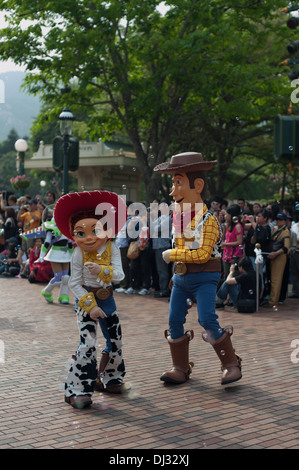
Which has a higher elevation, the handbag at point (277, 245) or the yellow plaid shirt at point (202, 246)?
the yellow plaid shirt at point (202, 246)

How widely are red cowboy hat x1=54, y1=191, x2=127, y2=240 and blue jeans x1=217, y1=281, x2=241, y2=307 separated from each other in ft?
18.5

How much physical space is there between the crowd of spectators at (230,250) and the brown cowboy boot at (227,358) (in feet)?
16.2

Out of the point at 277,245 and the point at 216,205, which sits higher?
the point at 216,205

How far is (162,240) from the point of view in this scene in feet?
43.4

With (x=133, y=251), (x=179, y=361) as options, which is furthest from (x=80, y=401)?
(x=133, y=251)

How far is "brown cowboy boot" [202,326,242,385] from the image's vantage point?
19.9 ft

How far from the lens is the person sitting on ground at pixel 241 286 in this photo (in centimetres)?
1107

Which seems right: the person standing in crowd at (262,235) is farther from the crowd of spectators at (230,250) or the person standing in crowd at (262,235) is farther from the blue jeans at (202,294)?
the blue jeans at (202,294)

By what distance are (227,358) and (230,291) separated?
5.27 m

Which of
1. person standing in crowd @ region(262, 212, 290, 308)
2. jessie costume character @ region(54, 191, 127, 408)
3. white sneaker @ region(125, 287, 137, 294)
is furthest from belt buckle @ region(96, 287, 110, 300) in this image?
white sneaker @ region(125, 287, 137, 294)

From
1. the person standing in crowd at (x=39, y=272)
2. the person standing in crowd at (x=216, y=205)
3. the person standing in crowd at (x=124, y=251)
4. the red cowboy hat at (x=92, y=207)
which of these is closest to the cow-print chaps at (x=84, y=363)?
the red cowboy hat at (x=92, y=207)

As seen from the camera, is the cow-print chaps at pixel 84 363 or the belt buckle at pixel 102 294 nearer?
the cow-print chaps at pixel 84 363

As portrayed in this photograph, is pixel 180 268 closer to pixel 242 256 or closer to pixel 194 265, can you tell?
pixel 194 265
